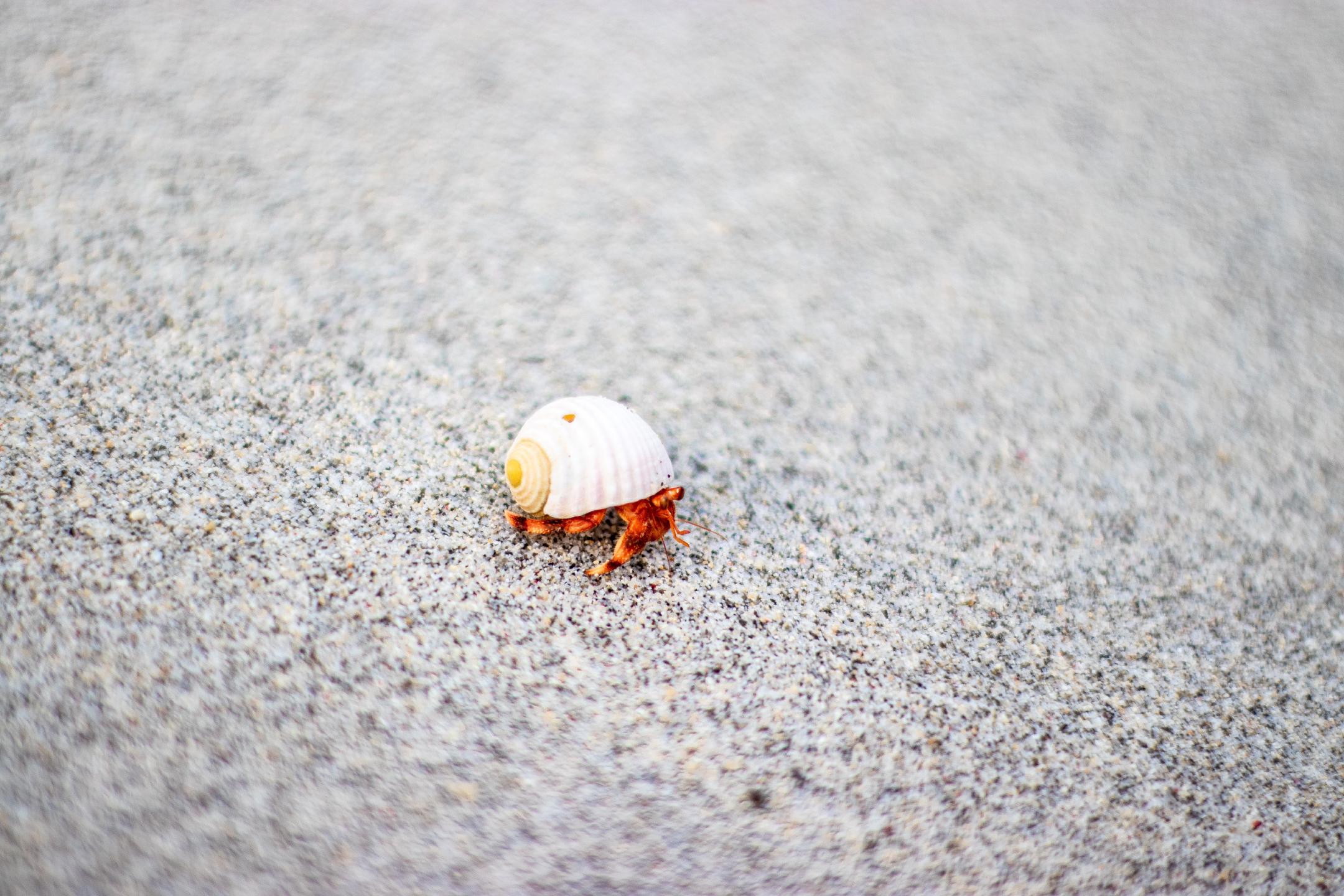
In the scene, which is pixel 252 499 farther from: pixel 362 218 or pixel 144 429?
pixel 362 218

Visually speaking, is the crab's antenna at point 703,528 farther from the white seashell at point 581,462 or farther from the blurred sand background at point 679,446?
the white seashell at point 581,462

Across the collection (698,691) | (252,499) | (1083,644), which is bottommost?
(1083,644)

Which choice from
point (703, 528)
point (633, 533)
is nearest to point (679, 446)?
point (703, 528)

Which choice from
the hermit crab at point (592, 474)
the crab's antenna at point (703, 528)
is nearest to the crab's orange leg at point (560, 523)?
the hermit crab at point (592, 474)

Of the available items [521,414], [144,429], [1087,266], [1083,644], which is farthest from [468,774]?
[1087,266]

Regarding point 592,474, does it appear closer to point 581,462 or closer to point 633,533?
point 581,462

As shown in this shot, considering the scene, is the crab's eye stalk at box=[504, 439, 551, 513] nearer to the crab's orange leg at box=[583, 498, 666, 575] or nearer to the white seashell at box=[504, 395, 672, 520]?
the white seashell at box=[504, 395, 672, 520]
